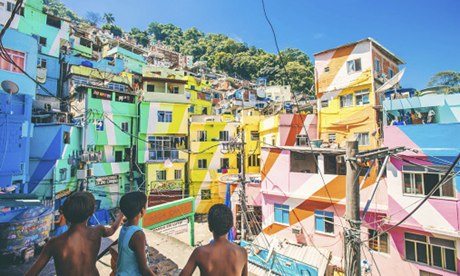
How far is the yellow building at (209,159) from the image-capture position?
31.9 m

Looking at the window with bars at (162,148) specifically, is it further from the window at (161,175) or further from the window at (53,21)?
the window at (53,21)

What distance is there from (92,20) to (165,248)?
103m

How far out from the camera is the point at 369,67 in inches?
866

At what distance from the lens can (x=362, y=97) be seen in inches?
894

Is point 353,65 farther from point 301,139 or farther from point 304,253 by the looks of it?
point 304,253

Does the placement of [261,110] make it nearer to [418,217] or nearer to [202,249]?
[418,217]

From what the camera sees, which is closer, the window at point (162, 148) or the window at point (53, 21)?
the window at point (162, 148)

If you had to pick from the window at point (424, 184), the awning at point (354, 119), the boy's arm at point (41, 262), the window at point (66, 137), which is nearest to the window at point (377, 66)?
the awning at point (354, 119)

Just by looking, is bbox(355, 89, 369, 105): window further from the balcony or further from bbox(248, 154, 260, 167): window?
the balcony

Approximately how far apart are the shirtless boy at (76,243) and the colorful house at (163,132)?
87.4 feet

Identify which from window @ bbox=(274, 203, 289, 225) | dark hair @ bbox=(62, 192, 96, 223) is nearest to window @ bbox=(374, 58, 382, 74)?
window @ bbox=(274, 203, 289, 225)

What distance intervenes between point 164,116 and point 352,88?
2197 cm

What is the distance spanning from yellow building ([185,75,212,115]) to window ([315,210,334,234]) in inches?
1138

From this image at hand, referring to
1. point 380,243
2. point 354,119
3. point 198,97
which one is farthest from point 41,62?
point 380,243
